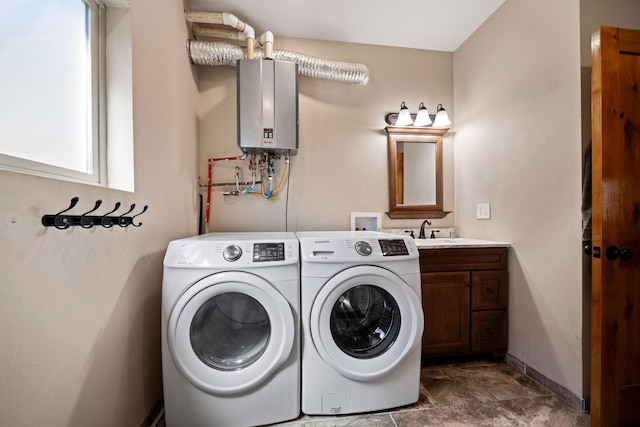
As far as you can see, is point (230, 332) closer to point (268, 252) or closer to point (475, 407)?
point (268, 252)

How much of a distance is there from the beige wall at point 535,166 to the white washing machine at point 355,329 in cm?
85

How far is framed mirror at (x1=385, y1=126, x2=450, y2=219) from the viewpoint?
91.7 inches

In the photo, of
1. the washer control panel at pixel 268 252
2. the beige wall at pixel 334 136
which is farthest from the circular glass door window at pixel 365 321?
the beige wall at pixel 334 136

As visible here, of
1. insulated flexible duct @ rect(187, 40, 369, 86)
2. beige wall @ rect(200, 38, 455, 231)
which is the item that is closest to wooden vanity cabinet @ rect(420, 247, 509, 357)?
beige wall @ rect(200, 38, 455, 231)

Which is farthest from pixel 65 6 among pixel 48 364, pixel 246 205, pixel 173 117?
pixel 246 205

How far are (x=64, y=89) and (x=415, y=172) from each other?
2299mm

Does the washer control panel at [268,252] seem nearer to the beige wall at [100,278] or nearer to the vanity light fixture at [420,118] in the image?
the beige wall at [100,278]

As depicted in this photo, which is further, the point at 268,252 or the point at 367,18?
the point at 367,18

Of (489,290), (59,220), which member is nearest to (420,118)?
(489,290)

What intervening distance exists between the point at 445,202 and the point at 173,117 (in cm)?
227

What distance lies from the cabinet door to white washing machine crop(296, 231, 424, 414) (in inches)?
17.6

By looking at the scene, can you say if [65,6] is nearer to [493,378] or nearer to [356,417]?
[356,417]

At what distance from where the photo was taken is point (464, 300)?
5.99ft

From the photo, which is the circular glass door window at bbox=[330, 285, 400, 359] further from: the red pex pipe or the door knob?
the red pex pipe
